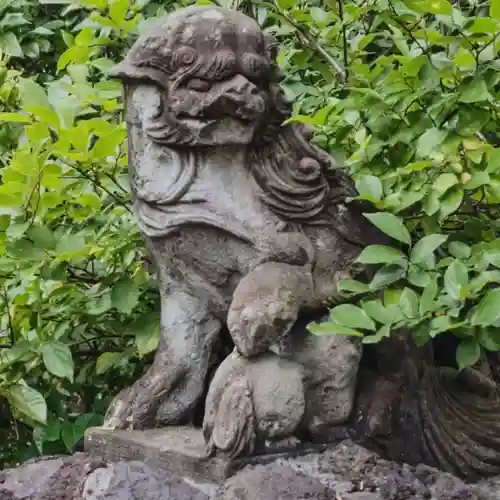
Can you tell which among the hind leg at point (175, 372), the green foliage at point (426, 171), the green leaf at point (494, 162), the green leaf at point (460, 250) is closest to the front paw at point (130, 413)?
the hind leg at point (175, 372)

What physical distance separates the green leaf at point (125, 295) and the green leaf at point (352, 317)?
58 centimetres

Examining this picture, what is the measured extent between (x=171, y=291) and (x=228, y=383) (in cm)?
25

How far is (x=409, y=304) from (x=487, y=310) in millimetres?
115

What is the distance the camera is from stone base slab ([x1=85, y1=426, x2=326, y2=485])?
1.42 m

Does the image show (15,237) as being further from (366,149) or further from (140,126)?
(366,149)

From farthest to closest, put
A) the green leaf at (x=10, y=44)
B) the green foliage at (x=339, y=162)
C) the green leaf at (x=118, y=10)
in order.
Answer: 1. the green leaf at (x=10, y=44)
2. the green leaf at (x=118, y=10)
3. the green foliage at (x=339, y=162)

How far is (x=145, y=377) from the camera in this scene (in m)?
1.64

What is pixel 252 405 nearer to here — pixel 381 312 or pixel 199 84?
pixel 381 312

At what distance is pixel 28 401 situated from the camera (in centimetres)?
189

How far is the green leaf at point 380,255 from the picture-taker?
4.82ft

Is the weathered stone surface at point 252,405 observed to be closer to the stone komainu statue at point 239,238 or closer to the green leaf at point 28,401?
the stone komainu statue at point 239,238

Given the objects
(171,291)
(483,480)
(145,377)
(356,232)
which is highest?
(356,232)

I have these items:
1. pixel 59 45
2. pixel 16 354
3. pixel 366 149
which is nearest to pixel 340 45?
pixel 366 149

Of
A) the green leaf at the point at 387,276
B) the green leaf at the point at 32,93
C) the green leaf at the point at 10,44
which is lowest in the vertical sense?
the green leaf at the point at 387,276
